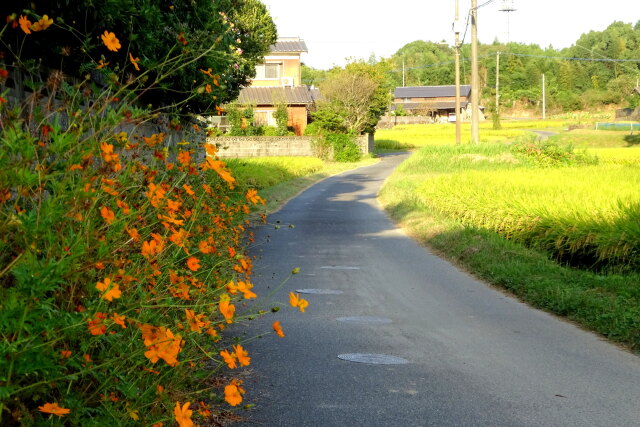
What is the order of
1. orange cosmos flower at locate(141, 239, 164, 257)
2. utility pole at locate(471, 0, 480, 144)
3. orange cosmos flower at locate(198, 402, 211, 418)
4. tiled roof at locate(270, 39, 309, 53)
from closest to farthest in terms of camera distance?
orange cosmos flower at locate(141, 239, 164, 257) < orange cosmos flower at locate(198, 402, 211, 418) < utility pole at locate(471, 0, 480, 144) < tiled roof at locate(270, 39, 309, 53)

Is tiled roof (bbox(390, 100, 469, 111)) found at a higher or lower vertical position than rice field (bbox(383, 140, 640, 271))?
higher

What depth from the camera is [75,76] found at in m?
8.45

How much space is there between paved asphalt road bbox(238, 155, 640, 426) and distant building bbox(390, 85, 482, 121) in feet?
319

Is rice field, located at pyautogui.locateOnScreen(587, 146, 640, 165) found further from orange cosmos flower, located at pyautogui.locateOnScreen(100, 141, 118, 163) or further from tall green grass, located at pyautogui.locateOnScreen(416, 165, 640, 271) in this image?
orange cosmos flower, located at pyautogui.locateOnScreen(100, 141, 118, 163)

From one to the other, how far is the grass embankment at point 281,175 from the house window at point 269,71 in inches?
620

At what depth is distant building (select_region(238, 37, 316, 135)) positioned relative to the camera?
173ft

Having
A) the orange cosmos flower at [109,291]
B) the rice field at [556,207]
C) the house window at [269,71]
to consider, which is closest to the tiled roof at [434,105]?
the house window at [269,71]

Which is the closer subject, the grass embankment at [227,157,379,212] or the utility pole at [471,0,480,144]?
the grass embankment at [227,157,379,212]

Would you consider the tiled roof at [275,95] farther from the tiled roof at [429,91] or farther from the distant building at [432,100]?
the tiled roof at [429,91]

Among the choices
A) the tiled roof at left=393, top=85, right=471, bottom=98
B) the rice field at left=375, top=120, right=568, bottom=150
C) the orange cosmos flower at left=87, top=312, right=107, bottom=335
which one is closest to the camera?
the orange cosmos flower at left=87, top=312, right=107, bottom=335

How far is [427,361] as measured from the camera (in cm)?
641

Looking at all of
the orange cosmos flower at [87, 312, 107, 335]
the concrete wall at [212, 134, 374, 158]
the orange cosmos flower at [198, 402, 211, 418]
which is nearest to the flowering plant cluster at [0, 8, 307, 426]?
the orange cosmos flower at [87, 312, 107, 335]

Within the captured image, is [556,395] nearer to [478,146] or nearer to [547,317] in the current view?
[547,317]

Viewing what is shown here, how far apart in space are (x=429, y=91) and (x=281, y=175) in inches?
3340
